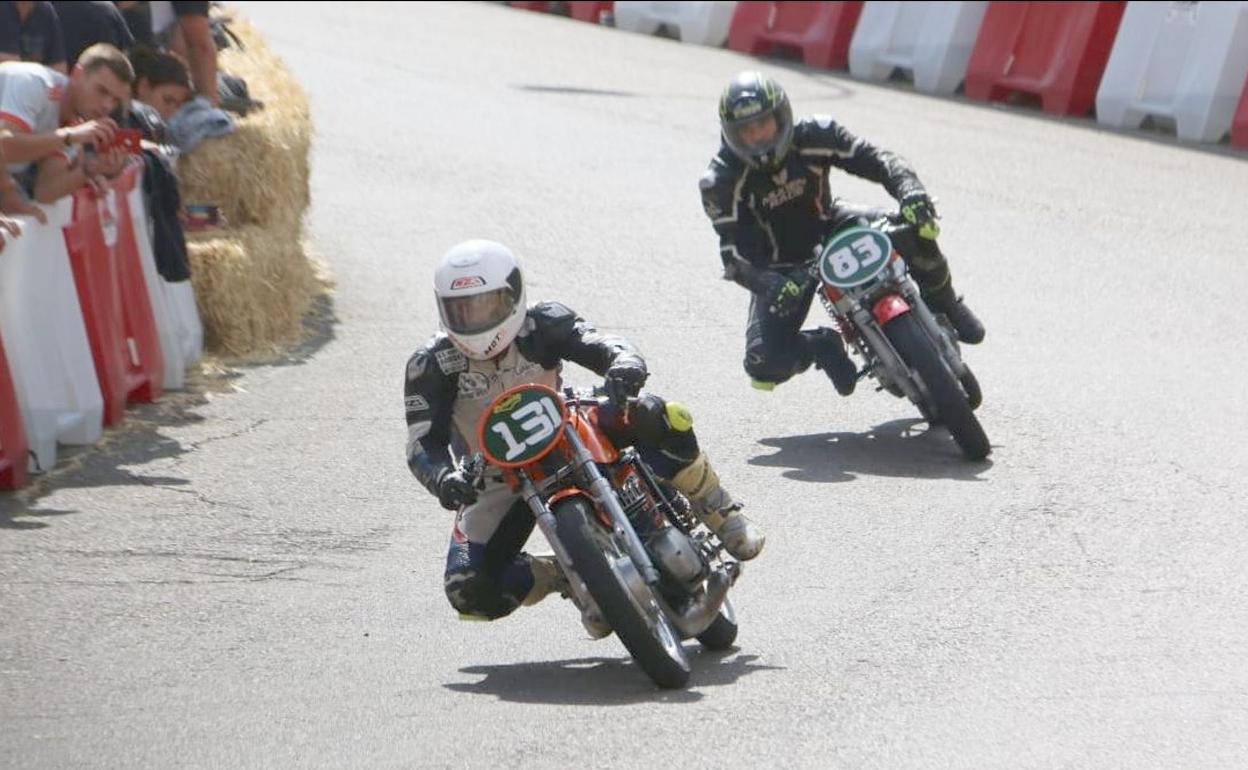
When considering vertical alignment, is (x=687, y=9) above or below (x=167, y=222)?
below

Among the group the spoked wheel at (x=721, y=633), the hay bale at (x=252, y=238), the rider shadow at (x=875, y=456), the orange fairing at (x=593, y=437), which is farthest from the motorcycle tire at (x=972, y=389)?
the hay bale at (x=252, y=238)

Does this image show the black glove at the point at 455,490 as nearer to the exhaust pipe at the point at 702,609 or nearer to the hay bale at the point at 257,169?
the exhaust pipe at the point at 702,609

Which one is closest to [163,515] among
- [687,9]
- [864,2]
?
[864,2]

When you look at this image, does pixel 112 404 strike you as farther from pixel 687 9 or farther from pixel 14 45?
→ pixel 687 9

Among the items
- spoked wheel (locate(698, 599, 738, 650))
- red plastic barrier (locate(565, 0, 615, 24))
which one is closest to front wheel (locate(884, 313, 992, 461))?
spoked wheel (locate(698, 599, 738, 650))

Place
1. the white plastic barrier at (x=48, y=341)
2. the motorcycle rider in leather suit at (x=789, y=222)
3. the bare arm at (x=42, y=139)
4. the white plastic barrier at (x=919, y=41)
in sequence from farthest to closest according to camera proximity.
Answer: the white plastic barrier at (x=919, y=41)
the motorcycle rider in leather suit at (x=789, y=222)
the bare arm at (x=42, y=139)
the white plastic barrier at (x=48, y=341)

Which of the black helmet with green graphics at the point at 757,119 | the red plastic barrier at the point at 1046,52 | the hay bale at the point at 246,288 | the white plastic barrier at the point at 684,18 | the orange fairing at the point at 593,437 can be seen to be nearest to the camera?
the orange fairing at the point at 593,437

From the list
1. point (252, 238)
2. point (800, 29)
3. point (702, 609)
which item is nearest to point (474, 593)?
point (702, 609)

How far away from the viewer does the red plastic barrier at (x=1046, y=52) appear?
16.9 meters

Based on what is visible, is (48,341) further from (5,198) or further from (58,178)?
(58,178)

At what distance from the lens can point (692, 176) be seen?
50.4 ft

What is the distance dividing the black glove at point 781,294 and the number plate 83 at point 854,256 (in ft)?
0.61

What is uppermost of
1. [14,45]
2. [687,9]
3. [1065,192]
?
[14,45]

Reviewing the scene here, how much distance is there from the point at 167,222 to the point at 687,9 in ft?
39.4
